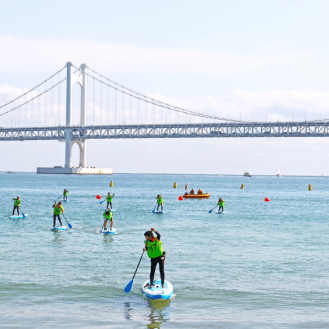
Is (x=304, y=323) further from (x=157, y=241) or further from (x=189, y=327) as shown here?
Answer: (x=157, y=241)

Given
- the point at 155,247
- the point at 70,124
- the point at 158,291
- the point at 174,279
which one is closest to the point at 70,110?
the point at 70,124

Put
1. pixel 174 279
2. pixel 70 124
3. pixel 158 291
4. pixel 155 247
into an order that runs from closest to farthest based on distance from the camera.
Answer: pixel 155 247
pixel 158 291
pixel 174 279
pixel 70 124

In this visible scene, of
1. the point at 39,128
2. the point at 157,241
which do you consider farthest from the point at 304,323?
the point at 39,128

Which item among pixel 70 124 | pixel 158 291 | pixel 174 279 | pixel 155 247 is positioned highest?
pixel 70 124

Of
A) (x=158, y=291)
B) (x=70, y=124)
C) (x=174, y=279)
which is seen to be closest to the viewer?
(x=158, y=291)

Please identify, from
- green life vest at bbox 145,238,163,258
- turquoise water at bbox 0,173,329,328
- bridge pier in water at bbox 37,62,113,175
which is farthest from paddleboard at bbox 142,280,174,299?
bridge pier in water at bbox 37,62,113,175

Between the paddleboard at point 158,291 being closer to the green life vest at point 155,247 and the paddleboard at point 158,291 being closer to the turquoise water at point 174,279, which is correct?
the turquoise water at point 174,279

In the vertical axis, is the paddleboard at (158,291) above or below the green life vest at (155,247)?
below

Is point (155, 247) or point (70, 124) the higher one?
point (70, 124)

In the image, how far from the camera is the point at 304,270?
16.4 metres

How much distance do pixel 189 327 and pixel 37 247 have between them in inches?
432

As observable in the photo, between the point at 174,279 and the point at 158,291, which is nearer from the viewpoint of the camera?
the point at 158,291

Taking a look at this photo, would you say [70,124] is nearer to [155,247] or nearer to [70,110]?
[70,110]

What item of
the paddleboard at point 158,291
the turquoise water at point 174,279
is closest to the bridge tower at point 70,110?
the turquoise water at point 174,279
